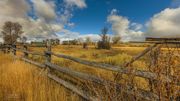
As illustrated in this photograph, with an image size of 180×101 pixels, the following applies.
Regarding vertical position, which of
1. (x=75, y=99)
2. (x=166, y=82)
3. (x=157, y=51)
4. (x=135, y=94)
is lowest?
(x=75, y=99)

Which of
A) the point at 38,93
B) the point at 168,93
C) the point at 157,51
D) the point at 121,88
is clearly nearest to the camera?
the point at 168,93

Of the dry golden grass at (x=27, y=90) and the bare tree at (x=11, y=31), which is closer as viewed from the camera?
the dry golden grass at (x=27, y=90)

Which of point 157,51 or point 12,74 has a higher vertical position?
point 157,51

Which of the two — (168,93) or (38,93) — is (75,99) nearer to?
(38,93)

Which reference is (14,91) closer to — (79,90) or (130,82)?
(79,90)

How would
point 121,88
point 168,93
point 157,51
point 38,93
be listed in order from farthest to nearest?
point 38,93 < point 121,88 < point 157,51 < point 168,93

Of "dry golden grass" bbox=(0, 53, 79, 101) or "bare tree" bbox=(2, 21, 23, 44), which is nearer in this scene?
"dry golden grass" bbox=(0, 53, 79, 101)

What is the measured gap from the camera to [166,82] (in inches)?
88.8

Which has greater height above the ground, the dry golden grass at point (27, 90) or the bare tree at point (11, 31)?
the bare tree at point (11, 31)

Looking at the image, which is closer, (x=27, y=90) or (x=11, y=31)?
(x=27, y=90)

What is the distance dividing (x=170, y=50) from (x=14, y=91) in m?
4.25

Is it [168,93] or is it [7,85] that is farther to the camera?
[7,85]

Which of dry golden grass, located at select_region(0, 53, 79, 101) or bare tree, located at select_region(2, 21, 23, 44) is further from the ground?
bare tree, located at select_region(2, 21, 23, 44)

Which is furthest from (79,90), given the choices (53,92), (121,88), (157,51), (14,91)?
(157,51)
